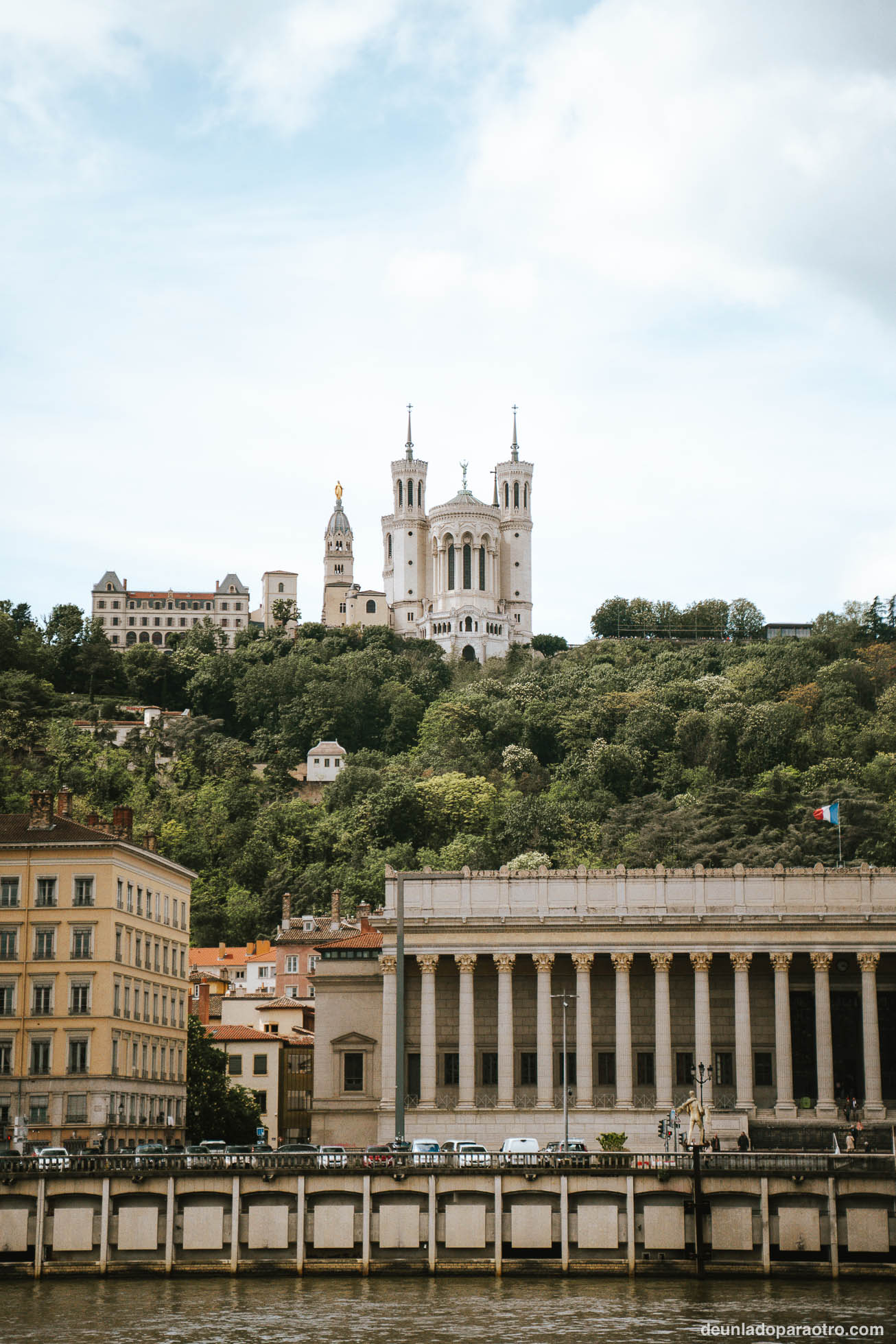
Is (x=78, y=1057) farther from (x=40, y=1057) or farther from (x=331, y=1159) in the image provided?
(x=331, y=1159)

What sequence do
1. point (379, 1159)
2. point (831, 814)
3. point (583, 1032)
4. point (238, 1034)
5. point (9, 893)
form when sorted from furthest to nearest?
1. point (238, 1034)
2. point (831, 814)
3. point (583, 1032)
4. point (9, 893)
5. point (379, 1159)

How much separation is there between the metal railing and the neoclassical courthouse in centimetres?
2931

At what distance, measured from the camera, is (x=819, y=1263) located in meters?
71.1

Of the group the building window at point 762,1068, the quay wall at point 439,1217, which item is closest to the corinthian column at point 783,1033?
the building window at point 762,1068

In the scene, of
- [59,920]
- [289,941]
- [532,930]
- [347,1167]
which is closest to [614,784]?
[289,941]

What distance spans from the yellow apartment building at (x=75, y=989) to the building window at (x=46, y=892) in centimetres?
3

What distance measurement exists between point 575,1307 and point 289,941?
91.8 metres

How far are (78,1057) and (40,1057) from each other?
1806 mm

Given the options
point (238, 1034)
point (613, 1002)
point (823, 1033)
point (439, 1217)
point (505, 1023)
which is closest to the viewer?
point (439, 1217)

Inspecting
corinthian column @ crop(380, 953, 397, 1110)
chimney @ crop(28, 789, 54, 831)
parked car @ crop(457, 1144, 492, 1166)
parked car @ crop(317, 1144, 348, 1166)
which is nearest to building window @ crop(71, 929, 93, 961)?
chimney @ crop(28, 789, 54, 831)

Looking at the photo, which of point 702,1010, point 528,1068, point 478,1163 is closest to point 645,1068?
point 702,1010

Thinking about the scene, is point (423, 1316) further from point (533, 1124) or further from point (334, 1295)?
point (533, 1124)

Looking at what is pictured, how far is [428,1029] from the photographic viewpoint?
106500 millimetres

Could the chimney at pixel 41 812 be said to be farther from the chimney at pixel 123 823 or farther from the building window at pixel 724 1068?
the building window at pixel 724 1068
